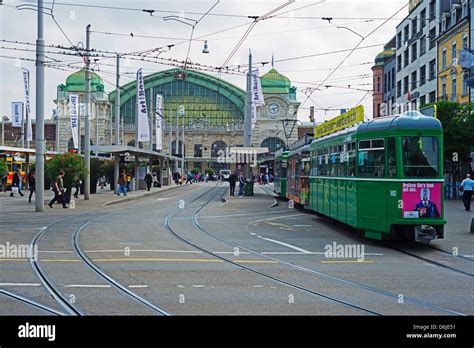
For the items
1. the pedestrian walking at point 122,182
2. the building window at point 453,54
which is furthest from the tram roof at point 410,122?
the building window at point 453,54

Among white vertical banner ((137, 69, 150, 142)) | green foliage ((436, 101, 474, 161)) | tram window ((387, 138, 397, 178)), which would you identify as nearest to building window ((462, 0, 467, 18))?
green foliage ((436, 101, 474, 161))

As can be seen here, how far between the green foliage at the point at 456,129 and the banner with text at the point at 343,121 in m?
19.7

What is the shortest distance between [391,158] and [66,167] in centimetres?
2070

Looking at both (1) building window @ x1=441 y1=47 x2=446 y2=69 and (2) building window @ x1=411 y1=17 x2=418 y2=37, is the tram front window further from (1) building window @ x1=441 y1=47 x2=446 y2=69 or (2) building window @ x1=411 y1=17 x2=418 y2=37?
(2) building window @ x1=411 y1=17 x2=418 y2=37

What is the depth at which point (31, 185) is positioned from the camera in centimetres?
3306

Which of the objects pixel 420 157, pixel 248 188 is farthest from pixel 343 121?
pixel 248 188

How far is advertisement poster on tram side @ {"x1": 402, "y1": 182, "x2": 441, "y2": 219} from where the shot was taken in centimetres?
1512

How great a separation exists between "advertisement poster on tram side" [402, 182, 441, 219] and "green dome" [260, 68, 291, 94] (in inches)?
3631

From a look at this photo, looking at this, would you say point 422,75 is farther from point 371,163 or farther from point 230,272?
point 230,272

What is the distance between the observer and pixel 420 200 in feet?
49.8

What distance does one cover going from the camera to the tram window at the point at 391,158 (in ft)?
50.4

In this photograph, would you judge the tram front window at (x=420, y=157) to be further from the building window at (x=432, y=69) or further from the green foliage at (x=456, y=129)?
the building window at (x=432, y=69)

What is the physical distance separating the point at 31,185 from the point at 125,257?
21.4m
